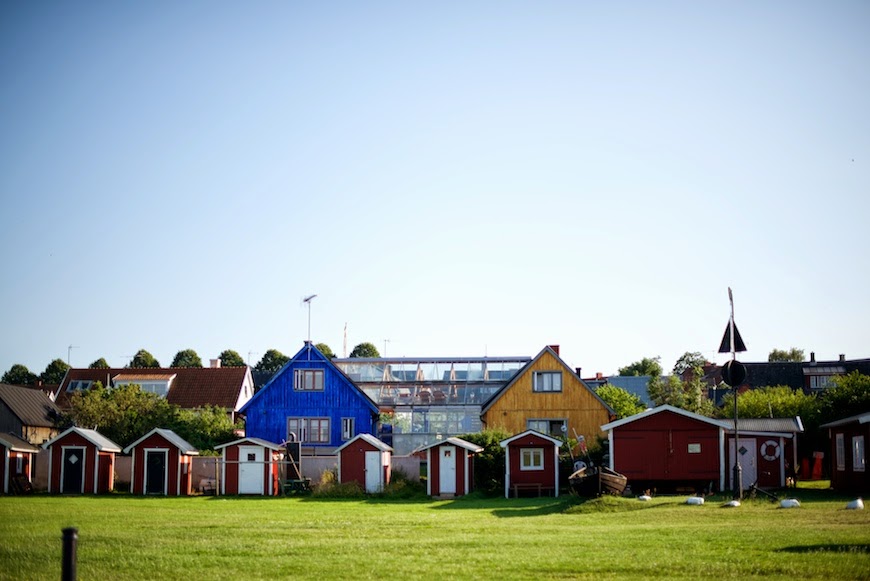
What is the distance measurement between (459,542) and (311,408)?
126 feet

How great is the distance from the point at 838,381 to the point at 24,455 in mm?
45570

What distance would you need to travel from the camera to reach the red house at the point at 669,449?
46.0 meters

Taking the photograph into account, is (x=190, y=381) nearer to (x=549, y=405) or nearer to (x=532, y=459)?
(x=549, y=405)

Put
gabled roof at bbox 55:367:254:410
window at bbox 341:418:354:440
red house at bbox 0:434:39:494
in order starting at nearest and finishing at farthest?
1. red house at bbox 0:434:39:494
2. window at bbox 341:418:354:440
3. gabled roof at bbox 55:367:254:410

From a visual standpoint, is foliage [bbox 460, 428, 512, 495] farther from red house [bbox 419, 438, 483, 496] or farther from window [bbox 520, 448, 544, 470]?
window [bbox 520, 448, 544, 470]

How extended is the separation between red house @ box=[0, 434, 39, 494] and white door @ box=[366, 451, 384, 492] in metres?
16.8

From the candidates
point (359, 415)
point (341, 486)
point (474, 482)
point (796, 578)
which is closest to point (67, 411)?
point (359, 415)

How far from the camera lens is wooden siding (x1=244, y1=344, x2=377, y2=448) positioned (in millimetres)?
61125

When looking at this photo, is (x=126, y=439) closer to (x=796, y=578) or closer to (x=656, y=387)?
(x=656, y=387)

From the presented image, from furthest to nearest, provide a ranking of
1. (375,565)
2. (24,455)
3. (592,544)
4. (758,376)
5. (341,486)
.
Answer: (758,376) → (24,455) → (341,486) → (592,544) → (375,565)

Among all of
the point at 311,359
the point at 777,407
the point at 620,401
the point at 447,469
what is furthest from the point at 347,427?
the point at 777,407

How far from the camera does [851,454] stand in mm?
42125

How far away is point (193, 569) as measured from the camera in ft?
65.9

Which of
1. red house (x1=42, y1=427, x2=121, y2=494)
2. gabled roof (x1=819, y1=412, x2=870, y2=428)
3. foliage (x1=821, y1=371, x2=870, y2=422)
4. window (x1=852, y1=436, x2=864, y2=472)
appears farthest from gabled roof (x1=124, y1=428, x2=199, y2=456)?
foliage (x1=821, y1=371, x2=870, y2=422)
